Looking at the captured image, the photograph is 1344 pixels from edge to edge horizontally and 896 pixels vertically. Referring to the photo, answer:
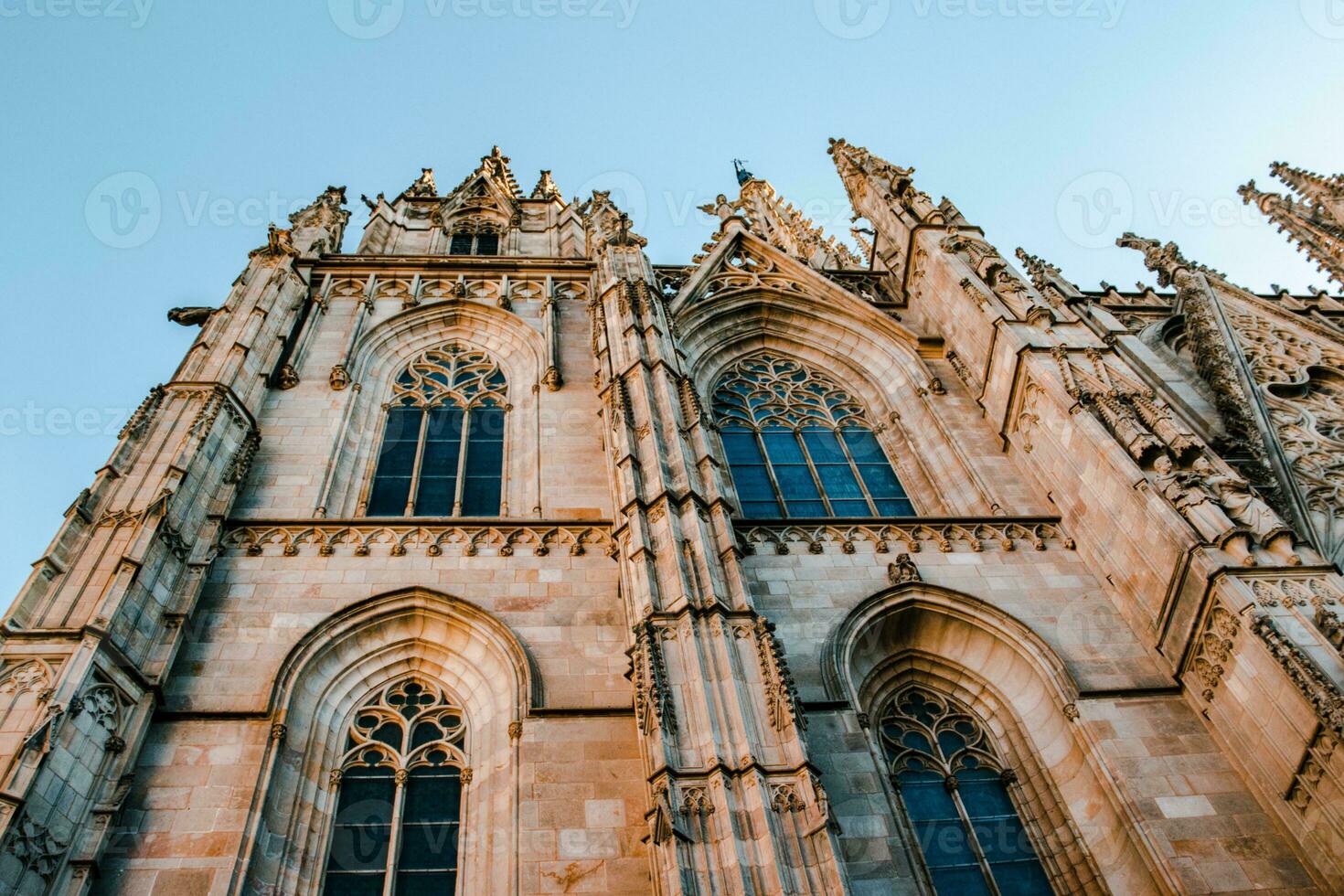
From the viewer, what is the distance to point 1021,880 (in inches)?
377

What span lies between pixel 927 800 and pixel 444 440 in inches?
321

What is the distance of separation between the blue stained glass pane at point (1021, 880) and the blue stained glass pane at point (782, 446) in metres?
6.80

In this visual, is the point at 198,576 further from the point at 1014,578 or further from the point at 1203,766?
the point at 1203,766

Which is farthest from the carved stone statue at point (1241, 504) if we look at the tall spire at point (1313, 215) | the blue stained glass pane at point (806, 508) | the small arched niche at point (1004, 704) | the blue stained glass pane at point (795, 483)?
the tall spire at point (1313, 215)

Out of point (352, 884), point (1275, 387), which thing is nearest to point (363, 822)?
point (352, 884)

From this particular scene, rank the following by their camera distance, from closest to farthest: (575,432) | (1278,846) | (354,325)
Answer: (1278,846), (575,432), (354,325)

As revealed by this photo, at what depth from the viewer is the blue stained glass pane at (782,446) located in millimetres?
15570

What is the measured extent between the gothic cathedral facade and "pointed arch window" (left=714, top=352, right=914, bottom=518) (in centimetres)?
7

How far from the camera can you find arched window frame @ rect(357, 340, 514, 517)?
14062 millimetres

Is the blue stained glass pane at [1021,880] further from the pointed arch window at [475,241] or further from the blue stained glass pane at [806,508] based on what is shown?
the pointed arch window at [475,241]

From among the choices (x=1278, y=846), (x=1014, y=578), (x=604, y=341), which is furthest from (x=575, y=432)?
(x=1278, y=846)

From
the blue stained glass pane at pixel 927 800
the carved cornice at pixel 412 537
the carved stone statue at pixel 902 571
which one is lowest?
the blue stained glass pane at pixel 927 800

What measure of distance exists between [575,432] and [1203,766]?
27.3ft

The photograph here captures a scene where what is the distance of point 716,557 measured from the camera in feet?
33.6
